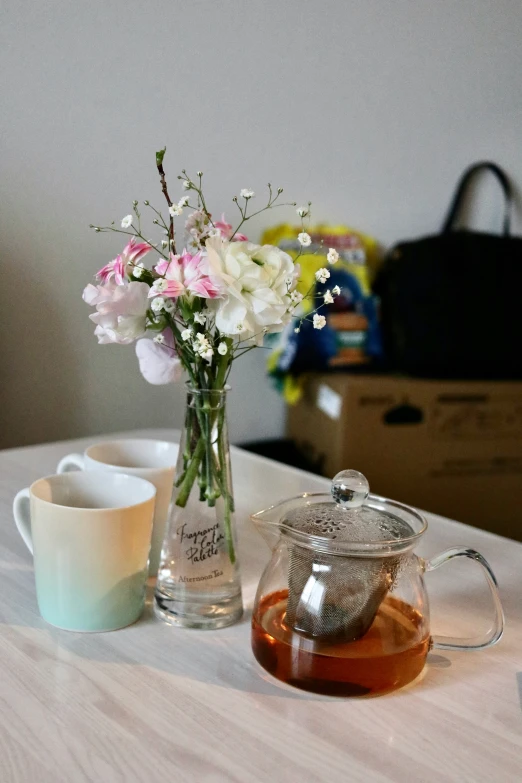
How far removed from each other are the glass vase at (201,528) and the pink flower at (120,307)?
0.23ft

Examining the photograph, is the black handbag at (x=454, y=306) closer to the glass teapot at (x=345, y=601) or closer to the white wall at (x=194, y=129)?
the white wall at (x=194, y=129)

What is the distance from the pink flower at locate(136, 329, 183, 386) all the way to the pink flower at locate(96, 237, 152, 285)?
→ 6cm

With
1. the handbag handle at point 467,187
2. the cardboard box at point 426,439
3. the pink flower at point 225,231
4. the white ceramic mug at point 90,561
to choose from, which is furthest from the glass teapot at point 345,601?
the handbag handle at point 467,187

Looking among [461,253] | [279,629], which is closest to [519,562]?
[279,629]

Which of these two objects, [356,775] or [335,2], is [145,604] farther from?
[335,2]

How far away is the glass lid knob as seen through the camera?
1.98 feet

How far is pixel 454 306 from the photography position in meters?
2.18

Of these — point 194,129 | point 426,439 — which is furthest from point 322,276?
point 426,439

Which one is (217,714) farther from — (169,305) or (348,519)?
(169,305)

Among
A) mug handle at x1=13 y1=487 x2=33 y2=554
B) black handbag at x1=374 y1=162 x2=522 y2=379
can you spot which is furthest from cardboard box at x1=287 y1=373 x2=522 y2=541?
mug handle at x1=13 y1=487 x2=33 y2=554

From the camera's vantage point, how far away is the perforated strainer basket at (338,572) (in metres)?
0.56

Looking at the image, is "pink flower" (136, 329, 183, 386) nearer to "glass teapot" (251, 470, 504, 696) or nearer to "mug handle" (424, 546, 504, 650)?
"glass teapot" (251, 470, 504, 696)

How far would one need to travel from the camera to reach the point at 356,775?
0.47 meters

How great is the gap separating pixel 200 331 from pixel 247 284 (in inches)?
2.4
